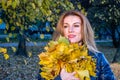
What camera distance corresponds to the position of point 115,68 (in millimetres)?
10914

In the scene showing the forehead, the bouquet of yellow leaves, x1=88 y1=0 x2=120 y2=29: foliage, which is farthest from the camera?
x1=88 y1=0 x2=120 y2=29: foliage

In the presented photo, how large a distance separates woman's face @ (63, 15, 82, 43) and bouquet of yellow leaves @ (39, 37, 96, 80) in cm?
24

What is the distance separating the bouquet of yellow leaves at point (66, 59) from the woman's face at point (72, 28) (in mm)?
244

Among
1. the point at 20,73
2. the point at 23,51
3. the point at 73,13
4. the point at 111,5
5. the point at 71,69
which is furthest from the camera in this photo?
the point at 23,51

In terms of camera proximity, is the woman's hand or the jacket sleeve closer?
the woman's hand

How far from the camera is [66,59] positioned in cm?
284

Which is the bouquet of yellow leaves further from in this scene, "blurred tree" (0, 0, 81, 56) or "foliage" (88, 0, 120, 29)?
"foliage" (88, 0, 120, 29)

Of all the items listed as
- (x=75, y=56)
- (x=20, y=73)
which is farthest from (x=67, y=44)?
(x=20, y=73)

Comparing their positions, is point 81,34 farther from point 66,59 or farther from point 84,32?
point 66,59

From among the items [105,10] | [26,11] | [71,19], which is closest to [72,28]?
[71,19]

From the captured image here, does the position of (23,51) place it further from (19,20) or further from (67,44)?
(67,44)

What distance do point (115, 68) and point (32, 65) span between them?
447 centimetres

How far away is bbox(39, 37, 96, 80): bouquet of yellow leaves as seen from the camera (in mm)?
2822

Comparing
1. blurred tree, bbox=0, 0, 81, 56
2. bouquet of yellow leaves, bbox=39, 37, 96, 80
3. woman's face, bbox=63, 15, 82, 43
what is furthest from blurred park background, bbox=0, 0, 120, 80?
bouquet of yellow leaves, bbox=39, 37, 96, 80
